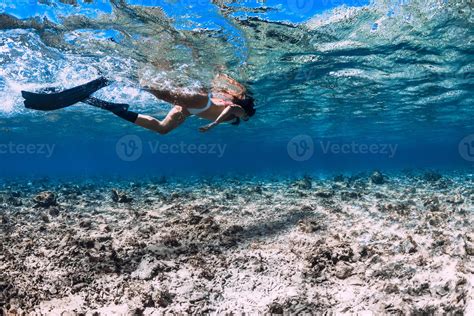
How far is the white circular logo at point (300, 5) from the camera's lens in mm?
8942

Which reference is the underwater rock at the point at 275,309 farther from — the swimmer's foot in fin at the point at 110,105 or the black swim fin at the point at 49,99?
the black swim fin at the point at 49,99

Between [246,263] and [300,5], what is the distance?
7597 mm

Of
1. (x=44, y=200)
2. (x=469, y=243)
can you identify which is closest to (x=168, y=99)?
(x=44, y=200)

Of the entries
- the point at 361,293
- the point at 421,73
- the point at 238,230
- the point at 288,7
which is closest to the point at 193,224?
the point at 238,230

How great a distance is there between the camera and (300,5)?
9117 mm

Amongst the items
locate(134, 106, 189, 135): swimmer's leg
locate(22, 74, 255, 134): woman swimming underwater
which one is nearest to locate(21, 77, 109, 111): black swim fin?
locate(22, 74, 255, 134): woman swimming underwater

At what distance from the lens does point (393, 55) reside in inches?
547

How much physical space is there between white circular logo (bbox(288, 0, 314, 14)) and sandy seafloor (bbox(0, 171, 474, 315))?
6.39 meters

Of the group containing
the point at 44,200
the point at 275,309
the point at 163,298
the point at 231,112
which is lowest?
the point at 44,200

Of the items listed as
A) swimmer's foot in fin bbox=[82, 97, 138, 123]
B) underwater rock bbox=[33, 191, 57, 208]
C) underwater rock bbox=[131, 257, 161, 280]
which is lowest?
underwater rock bbox=[33, 191, 57, 208]

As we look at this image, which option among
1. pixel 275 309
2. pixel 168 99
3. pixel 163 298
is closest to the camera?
pixel 275 309

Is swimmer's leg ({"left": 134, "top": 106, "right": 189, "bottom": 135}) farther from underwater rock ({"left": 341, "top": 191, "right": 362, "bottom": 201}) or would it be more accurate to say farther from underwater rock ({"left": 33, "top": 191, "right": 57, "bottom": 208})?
underwater rock ({"left": 341, "top": 191, "right": 362, "bottom": 201})

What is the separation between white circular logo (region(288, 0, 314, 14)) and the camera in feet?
29.3

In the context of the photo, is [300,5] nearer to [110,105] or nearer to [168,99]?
[168,99]
